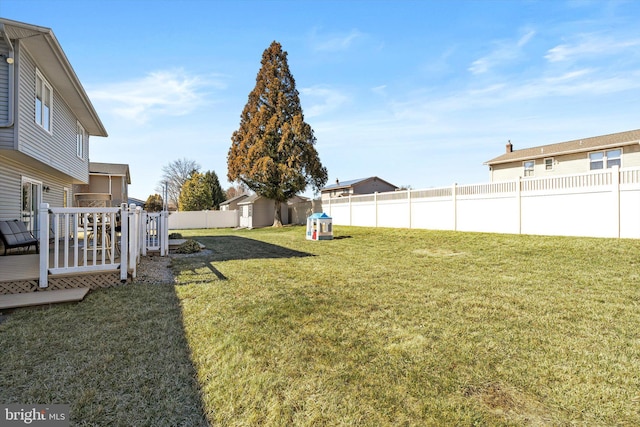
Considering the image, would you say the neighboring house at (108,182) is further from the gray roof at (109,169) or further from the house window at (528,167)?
the house window at (528,167)

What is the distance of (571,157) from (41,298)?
2311 centimetres

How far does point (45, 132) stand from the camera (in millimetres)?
8758

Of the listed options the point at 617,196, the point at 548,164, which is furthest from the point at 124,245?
the point at 548,164

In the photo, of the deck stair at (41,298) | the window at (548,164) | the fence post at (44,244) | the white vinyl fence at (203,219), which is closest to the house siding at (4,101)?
the fence post at (44,244)

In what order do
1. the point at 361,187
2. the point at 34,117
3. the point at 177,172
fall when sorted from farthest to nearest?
the point at 177,172
the point at 361,187
the point at 34,117

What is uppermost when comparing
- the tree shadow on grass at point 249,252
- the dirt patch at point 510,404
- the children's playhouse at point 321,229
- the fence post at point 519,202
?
the fence post at point 519,202

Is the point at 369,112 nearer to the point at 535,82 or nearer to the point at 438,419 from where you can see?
the point at 535,82

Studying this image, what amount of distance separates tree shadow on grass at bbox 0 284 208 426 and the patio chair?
4.46m

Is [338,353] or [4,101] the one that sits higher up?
[4,101]

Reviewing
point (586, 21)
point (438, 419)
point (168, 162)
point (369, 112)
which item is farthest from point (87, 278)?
point (168, 162)

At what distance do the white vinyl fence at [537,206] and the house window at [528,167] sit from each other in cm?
1033

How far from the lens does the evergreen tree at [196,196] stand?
3544 centimetres

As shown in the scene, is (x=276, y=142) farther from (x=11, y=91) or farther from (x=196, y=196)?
(x=11, y=91)

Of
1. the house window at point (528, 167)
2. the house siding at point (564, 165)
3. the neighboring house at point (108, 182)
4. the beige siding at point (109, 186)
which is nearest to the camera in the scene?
the house siding at point (564, 165)
